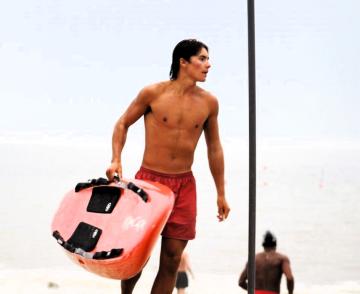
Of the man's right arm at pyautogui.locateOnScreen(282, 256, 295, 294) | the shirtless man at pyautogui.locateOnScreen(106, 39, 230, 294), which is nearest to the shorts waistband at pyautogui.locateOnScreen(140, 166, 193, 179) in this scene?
the shirtless man at pyautogui.locateOnScreen(106, 39, 230, 294)

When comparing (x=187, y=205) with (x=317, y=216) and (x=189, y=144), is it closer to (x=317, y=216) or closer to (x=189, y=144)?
(x=189, y=144)

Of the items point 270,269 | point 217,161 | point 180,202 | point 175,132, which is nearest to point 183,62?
point 175,132

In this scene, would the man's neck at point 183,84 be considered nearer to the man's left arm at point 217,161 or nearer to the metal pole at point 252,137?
the man's left arm at point 217,161

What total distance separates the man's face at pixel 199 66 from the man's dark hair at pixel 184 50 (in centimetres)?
2

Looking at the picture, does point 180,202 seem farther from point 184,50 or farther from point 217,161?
point 184,50

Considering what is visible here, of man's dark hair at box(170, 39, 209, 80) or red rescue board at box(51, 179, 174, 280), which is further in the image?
man's dark hair at box(170, 39, 209, 80)

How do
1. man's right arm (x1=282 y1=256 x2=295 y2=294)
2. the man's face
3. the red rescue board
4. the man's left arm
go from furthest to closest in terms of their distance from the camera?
man's right arm (x1=282 y1=256 x2=295 y2=294) → the man's left arm → the man's face → the red rescue board

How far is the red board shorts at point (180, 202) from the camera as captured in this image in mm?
2932

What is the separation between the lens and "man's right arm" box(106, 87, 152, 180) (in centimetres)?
294

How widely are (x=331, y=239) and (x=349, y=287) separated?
1209 centimetres

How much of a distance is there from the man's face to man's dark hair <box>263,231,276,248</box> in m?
2.38

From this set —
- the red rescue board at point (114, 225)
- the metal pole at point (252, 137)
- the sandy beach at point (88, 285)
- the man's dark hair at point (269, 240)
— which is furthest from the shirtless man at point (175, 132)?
the sandy beach at point (88, 285)

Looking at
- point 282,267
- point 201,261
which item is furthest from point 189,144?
point 201,261

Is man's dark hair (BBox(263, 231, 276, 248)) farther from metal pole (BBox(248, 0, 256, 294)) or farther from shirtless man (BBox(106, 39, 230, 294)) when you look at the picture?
metal pole (BBox(248, 0, 256, 294))
